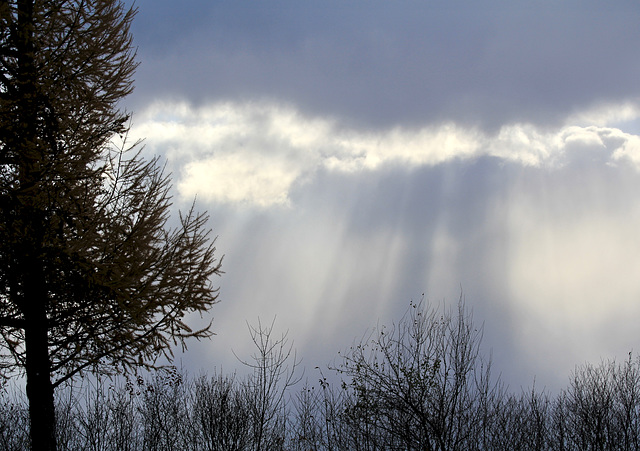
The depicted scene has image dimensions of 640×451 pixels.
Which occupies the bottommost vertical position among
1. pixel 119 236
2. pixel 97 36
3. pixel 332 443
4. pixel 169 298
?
pixel 332 443

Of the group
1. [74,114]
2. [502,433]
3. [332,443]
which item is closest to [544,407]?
[502,433]

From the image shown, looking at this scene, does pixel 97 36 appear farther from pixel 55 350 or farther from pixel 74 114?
pixel 55 350

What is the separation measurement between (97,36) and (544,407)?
16327 millimetres

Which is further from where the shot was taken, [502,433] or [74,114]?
[502,433]

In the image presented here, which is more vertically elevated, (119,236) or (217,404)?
(119,236)

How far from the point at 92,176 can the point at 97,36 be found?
2.61 m

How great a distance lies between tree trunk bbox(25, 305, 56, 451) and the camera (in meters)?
7.35

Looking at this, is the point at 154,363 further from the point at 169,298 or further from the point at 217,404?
the point at 217,404

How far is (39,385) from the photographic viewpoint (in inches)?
297

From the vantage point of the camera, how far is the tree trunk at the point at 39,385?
7348mm

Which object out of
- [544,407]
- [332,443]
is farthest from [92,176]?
[544,407]

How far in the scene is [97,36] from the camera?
8.90 metres

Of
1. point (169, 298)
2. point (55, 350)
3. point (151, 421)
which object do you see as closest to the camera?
point (55, 350)

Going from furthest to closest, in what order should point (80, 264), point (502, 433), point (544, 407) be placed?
point (544, 407) < point (502, 433) < point (80, 264)
